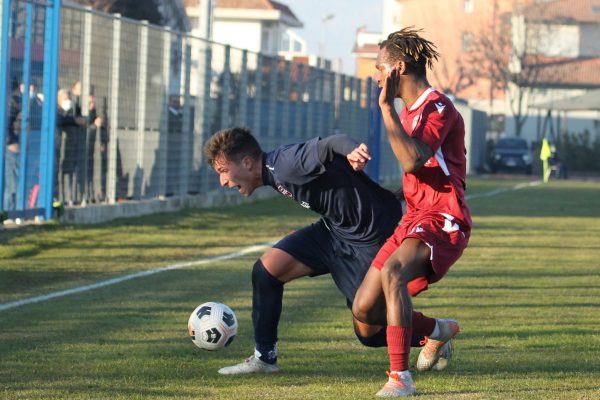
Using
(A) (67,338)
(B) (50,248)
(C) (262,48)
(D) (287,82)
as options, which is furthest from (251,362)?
(C) (262,48)

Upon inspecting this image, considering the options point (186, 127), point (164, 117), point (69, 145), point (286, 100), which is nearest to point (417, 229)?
point (69, 145)

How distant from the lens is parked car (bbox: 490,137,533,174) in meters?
53.6

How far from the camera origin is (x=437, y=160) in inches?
264

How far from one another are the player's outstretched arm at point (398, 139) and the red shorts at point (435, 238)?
401mm

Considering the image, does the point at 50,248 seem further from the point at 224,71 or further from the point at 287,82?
the point at 287,82

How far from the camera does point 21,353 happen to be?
26.5 ft

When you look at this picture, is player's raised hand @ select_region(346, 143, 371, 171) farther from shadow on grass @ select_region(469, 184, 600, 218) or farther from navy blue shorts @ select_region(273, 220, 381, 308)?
shadow on grass @ select_region(469, 184, 600, 218)

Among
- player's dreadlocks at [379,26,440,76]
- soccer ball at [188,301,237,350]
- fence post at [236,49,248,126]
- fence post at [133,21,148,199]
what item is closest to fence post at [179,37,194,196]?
fence post at [133,21,148,199]

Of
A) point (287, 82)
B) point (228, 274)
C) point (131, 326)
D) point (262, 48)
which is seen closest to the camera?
point (131, 326)

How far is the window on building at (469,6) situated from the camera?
106137 millimetres

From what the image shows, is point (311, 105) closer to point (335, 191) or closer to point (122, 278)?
point (122, 278)

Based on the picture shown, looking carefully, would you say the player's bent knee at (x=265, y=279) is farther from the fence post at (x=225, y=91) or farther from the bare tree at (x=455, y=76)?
the bare tree at (x=455, y=76)

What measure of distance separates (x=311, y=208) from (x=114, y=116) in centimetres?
1182

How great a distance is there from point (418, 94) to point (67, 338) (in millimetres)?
3258
